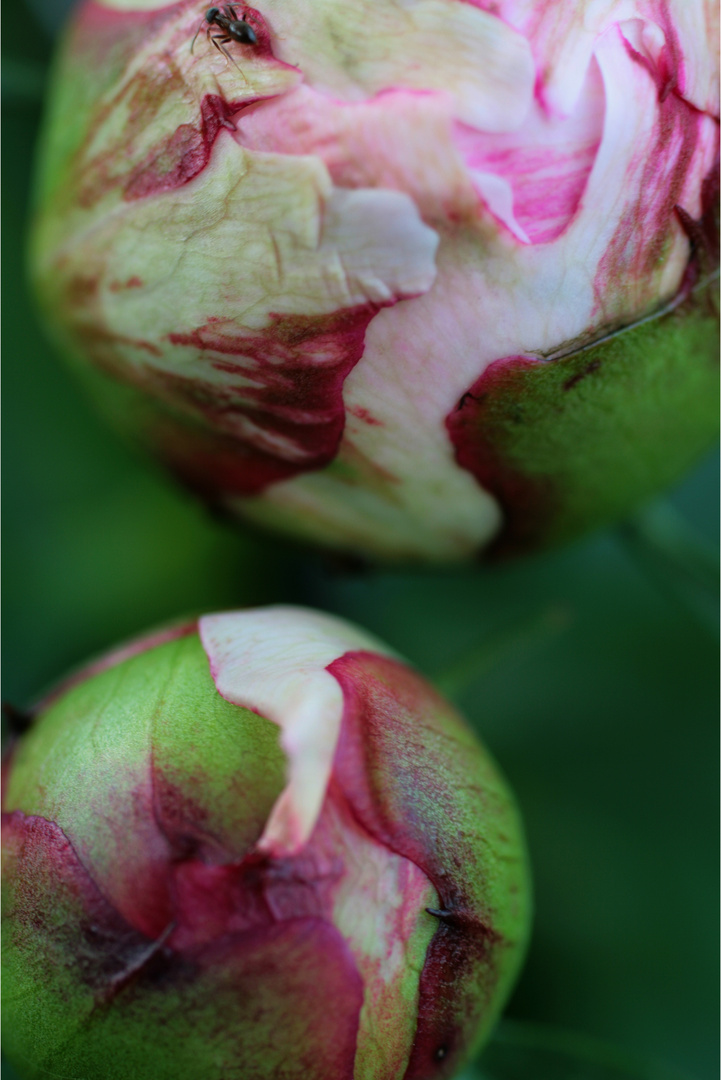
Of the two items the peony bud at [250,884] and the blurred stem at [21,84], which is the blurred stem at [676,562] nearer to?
the peony bud at [250,884]

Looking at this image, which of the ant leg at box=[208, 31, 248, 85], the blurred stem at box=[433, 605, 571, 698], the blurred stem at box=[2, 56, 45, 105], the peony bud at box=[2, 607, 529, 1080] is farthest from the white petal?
the blurred stem at box=[2, 56, 45, 105]

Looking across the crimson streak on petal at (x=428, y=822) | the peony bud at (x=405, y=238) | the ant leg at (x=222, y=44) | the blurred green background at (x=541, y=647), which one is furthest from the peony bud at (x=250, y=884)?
the blurred green background at (x=541, y=647)

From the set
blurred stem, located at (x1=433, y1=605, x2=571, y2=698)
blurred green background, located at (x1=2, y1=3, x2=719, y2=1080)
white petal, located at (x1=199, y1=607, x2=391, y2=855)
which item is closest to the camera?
white petal, located at (x1=199, y1=607, x2=391, y2=855)

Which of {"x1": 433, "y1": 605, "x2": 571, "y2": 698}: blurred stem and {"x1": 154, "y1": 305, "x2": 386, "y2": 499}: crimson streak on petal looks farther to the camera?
{"x1": 433, "y1": 605, "x2": 571, "y2": 698}: blurred stem

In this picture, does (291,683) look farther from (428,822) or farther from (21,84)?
(21,84)

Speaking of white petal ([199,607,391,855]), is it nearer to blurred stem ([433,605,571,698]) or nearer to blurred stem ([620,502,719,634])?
blurred stem ([433,605,571,698])

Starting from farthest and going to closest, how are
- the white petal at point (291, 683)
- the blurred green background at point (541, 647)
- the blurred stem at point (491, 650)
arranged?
the blurred green background at point (541, 647) < the blurred stem at point (491, 650) < the white petal at point (291, 683)

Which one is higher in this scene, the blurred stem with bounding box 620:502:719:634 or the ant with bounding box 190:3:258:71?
the ant with bounding box 190:3:258:71

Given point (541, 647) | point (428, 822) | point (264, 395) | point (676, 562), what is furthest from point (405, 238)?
point (541, 647)
